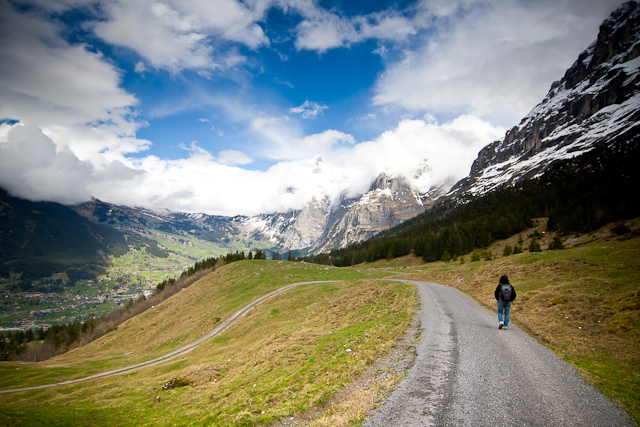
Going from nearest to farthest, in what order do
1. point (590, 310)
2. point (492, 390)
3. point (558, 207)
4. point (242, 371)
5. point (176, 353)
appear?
1. point (492, 390)
2. point (590, 310)
3. point (242, 371)
4. point (176, 353)
5. point (558, 207)

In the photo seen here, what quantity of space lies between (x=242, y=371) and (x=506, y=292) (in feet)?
56.5

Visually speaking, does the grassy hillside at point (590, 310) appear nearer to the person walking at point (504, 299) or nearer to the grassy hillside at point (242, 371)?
the person walking at point (504, 299)

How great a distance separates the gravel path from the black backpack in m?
2.24

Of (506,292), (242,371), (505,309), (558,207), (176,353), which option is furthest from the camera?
(558,207)

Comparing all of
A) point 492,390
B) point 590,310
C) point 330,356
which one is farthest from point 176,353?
point 590,310

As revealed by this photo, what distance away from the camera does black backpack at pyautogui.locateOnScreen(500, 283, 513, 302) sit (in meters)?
15.3

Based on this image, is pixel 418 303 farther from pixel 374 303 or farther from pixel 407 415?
pixel 407 415

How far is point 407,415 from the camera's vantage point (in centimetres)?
709

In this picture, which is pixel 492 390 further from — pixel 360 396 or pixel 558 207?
pixel 558 207

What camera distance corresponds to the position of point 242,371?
16.2 m

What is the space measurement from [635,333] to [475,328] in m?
7.06

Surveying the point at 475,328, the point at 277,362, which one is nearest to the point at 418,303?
the point at 475,328

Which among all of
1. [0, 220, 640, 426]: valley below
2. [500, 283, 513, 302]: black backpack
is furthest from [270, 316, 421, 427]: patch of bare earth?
[500, 283, 513, 302]: black backpack

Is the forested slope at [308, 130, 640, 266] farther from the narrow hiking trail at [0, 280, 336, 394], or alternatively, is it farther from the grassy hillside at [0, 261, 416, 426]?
the grassy hillside at [0, 261, 416, 426]
